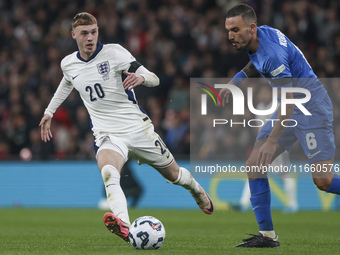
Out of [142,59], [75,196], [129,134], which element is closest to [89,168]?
Answer: [75,196]

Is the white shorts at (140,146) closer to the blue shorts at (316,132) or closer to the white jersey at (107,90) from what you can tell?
the white jersey at (107,90)

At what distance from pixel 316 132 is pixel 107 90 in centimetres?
230

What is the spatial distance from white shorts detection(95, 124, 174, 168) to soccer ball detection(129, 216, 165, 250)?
3.44 ft

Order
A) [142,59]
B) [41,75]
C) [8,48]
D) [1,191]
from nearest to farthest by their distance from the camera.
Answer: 1. [1,191]
2. [142,59]
3. [41,75]
4. [8,48]

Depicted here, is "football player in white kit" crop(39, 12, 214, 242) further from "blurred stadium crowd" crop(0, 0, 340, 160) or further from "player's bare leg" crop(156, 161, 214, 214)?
"blurred stadium crowd" crop(0, 0, 340, 160)

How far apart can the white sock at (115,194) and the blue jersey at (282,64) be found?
1.79 m

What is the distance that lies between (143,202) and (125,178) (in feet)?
2.10

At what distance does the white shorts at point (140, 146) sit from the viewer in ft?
23.5

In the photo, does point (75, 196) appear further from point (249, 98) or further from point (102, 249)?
point (102, 249)

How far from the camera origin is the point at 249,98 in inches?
533

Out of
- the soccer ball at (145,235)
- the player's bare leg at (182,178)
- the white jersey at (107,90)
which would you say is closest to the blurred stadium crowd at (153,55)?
the player's bare leg at (182,178)

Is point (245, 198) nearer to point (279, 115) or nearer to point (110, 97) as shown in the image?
point (110, 97)

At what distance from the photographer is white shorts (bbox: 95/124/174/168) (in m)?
7.17

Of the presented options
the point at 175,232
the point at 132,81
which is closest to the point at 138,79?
the point at 132,81
